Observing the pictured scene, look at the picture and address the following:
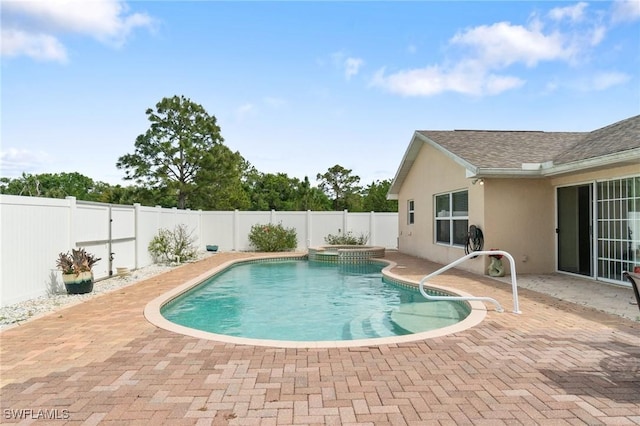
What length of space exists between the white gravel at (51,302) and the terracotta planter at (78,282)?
0.10 metres

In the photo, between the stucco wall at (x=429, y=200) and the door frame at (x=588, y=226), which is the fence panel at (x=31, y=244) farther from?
the door frame at (x=588, y=226)

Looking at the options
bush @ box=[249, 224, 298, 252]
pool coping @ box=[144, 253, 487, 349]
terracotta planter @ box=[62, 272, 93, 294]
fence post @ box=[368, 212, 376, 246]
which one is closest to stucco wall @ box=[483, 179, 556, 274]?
pool coping @ box=[144, 253, 487, 349]

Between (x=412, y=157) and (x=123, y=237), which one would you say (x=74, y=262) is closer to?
(x=123, y=237)

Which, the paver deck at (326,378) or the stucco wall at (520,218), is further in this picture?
the stucco wall at (520,218)

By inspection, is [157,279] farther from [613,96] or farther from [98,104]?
[613,96]

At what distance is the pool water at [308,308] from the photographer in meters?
6.55

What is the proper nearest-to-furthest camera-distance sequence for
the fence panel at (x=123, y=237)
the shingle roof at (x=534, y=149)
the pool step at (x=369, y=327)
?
the pool step at (x=369, y=327) → the shingle roof at (x=534, y=149) → the fence panel at (x=123, y=237)

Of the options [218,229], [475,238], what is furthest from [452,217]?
[218,229]

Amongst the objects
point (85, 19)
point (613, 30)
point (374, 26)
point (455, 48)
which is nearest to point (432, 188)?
point (455, 48)

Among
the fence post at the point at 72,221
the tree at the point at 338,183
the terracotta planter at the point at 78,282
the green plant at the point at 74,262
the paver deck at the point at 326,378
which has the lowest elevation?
the paver deck at the point at 326,378

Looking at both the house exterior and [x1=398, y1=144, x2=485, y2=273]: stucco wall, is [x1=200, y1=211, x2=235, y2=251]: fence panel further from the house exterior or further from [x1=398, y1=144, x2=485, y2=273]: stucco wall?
the house exterior

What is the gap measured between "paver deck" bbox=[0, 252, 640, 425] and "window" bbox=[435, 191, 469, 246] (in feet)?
20.3

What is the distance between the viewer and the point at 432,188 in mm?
13938

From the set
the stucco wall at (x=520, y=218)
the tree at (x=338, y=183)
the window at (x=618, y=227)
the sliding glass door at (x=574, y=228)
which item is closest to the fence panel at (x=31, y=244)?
the stucco wall at (x=520, y=218)
